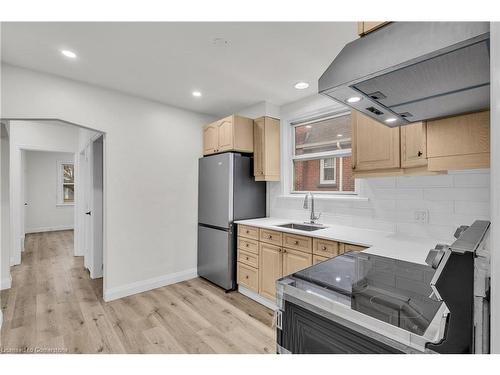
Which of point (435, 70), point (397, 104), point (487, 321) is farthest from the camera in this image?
point (397, 104)

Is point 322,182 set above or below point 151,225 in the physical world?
above

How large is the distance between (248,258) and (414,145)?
6.60 feet

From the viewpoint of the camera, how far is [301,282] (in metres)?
0.98

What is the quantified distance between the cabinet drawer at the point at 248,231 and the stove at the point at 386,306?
164cm

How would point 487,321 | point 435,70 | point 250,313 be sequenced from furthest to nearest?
point 250,313
point 435,70
point 487,321

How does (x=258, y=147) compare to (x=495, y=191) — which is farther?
(x=258, y=147)

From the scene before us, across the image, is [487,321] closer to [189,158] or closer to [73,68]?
[73,68]

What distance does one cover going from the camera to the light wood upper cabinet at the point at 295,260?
2.30 meters

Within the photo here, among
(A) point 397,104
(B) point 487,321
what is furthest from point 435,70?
(B) point 487,321

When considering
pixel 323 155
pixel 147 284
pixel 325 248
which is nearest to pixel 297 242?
pixel 325 248

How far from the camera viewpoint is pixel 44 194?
7.12 meters

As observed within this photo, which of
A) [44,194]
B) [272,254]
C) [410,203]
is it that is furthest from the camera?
[44,194]

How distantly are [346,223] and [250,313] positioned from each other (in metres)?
1.40

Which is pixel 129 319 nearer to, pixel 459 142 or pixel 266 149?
pixel 266 149
